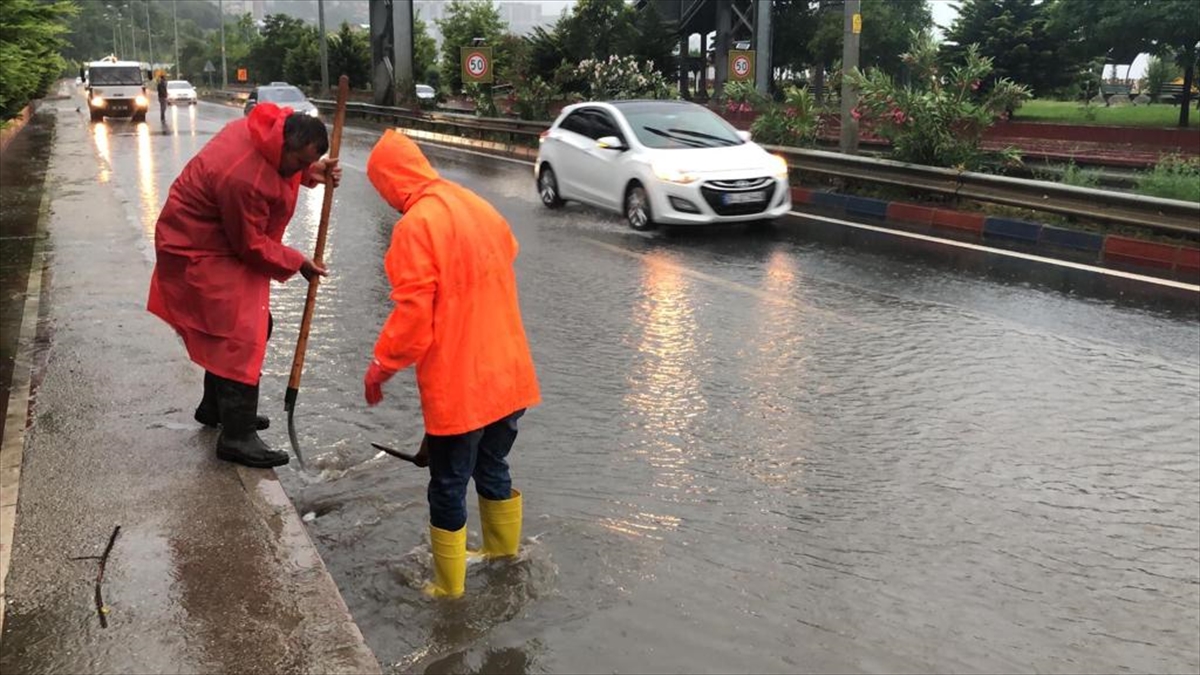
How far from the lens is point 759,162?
1241 centimetres

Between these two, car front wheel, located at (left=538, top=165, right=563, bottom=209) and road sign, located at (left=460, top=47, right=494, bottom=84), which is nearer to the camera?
car front wheel, located at (left=538, top=165, right=563, bottom=209)

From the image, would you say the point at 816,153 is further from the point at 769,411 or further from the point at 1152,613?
the point at 1152,613

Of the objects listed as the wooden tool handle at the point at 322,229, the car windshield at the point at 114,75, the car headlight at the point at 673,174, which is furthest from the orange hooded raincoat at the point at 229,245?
the car windshield at the point at 114,75

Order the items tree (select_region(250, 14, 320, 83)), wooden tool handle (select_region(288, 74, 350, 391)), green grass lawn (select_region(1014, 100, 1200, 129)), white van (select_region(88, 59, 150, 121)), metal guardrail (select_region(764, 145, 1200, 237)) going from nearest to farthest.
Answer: wooden tool handle (select_region(288, 74, 350, 391))
metal guardrail (select_region(764, 145, 1200, 237))
green grass lawn (select_region(1014, 100, 1200, 129))
white van (select_region(88, 59, 150, 121))
tree (select_region(250, 14, 320, 83))

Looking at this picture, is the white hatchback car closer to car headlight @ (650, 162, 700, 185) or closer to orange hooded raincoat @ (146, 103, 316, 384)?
car headlight @ (650, 162, 700, 185)

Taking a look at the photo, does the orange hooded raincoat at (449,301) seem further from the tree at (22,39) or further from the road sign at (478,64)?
the road sign at (478,64)

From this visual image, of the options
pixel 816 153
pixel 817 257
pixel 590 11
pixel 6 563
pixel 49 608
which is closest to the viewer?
pixel 49 608

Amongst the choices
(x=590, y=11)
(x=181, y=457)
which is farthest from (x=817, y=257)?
(x=590, y=11)

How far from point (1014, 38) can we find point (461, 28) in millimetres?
29271

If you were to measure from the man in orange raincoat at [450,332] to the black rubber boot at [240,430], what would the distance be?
124 cm

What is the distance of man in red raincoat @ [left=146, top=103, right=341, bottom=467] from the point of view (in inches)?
176

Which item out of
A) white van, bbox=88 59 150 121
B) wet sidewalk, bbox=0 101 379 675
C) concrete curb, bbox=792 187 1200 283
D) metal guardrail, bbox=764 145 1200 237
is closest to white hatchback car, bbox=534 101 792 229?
concrete curb, bbox=792 187 1200 283

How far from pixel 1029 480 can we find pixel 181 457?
3859 millimetres

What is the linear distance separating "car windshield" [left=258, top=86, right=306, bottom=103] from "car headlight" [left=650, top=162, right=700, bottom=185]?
24309mm
